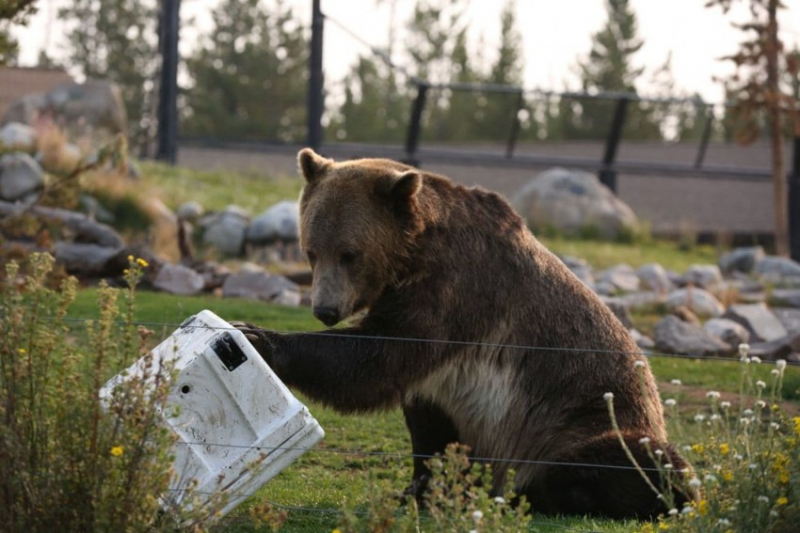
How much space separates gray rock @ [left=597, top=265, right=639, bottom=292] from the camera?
50.0ft

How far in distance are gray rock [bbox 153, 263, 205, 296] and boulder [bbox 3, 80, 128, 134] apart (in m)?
10.1

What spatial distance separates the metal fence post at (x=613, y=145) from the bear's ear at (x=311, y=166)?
16268 millimetres

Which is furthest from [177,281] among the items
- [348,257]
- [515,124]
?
[515,124]

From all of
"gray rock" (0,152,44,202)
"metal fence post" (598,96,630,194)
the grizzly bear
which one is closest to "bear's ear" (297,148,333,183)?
the grizzly bear

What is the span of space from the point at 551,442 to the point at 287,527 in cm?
147

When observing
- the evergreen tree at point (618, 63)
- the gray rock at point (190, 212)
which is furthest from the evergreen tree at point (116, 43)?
the gray rock at point (190, 212)

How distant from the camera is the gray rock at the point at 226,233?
16.2 meters

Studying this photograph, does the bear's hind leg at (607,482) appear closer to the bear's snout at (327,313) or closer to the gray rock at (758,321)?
the bear's snout at (327,313)

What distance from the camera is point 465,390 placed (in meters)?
6.25

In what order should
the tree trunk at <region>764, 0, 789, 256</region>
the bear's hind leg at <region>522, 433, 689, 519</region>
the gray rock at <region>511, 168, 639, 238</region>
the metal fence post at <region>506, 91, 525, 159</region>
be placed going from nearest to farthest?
the bear's hind leg at <region>522, 433, 689, 519</region>, the tree trunk at <region>764, 0, 789, 256</region>, the gray rock at <region>511, 168, 639, 238</region>, the metal fence post at <region>506, 91, 525, 159</region>

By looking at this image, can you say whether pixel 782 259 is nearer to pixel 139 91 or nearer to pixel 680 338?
pixel 680 338

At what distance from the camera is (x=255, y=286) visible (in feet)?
42.6

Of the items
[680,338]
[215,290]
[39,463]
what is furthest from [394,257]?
[215,290]

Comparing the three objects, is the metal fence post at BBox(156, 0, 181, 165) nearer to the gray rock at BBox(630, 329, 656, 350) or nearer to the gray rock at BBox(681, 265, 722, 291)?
the gray rock at BBox(681, 265, 722, 291)
